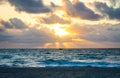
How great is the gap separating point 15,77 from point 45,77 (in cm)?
278

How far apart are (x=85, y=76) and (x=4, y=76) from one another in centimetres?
772

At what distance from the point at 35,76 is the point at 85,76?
188 inches

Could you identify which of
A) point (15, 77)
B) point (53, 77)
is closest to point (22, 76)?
point (15, 77)

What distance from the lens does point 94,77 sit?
2816 cm

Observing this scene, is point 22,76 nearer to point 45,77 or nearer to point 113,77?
point 45,77

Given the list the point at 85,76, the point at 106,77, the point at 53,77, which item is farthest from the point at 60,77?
the point at 106,77

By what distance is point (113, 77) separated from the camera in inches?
1123

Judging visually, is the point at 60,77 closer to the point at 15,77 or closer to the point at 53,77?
the point at 53,77

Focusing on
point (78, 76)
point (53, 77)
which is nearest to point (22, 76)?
point (53, 77)

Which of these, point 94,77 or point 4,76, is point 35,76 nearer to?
point 4,76

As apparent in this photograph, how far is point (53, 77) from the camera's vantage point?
2809cm

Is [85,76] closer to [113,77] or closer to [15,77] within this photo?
[113,77]

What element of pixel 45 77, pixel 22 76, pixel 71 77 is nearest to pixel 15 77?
pixel 22 76

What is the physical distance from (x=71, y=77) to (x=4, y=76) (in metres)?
6.40
